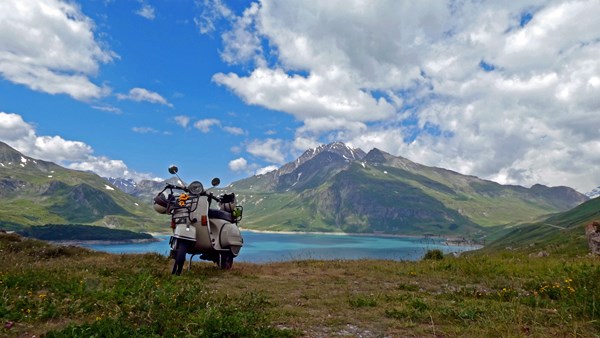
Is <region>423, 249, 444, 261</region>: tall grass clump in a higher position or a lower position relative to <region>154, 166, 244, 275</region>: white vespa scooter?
lower

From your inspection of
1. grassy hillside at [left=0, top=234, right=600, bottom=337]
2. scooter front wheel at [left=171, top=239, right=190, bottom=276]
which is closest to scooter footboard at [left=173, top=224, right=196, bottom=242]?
scooter front wheel at [left=171, top=239, right=190, bottom=276]

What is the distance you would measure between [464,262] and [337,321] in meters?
10.7

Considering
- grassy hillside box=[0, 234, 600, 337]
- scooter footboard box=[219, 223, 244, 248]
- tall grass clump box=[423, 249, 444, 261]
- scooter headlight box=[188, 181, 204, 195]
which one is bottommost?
grassy hillside box=[0, 234, 600, 337]

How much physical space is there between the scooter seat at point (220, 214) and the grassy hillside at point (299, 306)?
301cm

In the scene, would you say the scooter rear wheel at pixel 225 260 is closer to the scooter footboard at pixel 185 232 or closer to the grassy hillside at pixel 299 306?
the grassy hillside at pixel 299 306

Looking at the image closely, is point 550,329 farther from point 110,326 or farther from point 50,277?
point 50,277

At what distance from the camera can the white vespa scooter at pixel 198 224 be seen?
14109 millimetres

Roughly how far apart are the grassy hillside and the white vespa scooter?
4.71ft

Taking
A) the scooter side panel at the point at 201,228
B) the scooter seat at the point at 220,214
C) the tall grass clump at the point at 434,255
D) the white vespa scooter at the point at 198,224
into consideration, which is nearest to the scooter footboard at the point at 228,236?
the white vespa scooter at the point at 198,224

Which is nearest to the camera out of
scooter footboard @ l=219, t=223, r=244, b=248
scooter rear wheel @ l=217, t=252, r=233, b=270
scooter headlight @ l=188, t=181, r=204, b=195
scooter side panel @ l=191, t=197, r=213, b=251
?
scooter side panel @ l=191, t=197, r=213, b=251

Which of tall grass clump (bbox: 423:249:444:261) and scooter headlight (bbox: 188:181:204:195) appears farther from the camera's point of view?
tall grass clump (bbox: 423:249:444:261)

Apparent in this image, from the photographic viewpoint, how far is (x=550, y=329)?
22.3 ft

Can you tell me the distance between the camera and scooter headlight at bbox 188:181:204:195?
15.1 metres

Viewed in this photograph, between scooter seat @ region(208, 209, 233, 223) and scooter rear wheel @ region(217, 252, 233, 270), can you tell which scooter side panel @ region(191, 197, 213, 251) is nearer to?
scooter seat @ region(208, 209, 233, 223)
